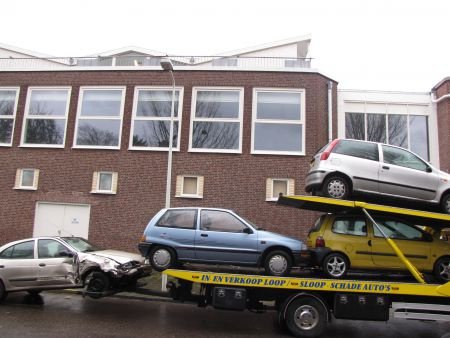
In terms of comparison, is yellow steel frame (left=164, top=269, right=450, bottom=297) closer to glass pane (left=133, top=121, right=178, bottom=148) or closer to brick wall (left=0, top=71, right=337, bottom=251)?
brick wall (left=0, top=71, right=337, bottom=251)

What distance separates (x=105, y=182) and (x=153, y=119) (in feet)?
9.94

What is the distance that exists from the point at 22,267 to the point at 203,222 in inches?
181

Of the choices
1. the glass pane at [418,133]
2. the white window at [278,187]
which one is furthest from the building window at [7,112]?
the glass pane at [418,133]

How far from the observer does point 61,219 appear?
16.3 m

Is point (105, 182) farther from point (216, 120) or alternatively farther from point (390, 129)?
point (390, 129)

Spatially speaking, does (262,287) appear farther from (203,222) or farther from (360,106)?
(360,106)

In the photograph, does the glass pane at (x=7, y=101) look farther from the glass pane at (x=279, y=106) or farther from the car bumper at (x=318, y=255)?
the car bumper at (x=318, y=255)

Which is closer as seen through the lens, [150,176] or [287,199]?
[287,199]

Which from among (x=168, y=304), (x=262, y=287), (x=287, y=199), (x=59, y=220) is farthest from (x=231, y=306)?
(x=59, y=220)

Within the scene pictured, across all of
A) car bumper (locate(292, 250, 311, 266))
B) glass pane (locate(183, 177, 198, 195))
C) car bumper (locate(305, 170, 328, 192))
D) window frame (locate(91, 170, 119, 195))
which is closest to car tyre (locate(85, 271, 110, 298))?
car bumper (locate(292, 250, 311, 266))

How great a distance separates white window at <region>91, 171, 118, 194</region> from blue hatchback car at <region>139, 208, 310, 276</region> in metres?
8.19

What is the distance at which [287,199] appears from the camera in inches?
329

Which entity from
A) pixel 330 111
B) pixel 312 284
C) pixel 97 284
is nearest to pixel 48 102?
pixel 97 284

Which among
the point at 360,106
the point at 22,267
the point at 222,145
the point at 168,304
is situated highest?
the point at 360,106
